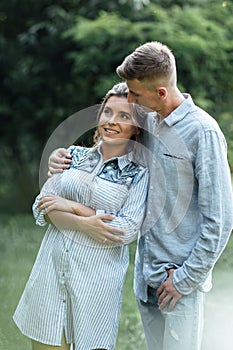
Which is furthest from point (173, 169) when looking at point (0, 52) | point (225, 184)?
point (0, 52)

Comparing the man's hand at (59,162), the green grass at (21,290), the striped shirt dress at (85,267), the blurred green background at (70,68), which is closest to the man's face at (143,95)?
the striped shirt dress at (85,267)

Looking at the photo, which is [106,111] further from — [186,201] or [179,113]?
[186,201]

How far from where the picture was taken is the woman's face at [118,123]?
8.36 ft

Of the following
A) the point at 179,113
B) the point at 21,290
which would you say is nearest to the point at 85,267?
the point at 179,113

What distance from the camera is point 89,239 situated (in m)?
2.58

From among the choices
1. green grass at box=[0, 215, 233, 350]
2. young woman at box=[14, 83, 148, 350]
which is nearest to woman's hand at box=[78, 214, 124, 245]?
young woman at box=[14, 83, 148, 350]

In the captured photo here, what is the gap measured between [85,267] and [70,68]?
6179mm

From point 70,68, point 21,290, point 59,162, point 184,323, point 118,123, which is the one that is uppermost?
point 118,123

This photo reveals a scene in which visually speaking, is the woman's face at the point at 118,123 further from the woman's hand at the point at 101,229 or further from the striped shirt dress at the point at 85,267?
the woman's hand at the point at 101,229

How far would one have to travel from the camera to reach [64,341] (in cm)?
260

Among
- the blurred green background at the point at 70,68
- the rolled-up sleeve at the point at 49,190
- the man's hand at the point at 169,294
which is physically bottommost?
the blurred green background at the point at 70,68

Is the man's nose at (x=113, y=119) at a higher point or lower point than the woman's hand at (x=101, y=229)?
higher

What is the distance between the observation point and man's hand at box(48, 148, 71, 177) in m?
2.64

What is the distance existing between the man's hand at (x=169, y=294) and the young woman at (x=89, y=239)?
201 mm
